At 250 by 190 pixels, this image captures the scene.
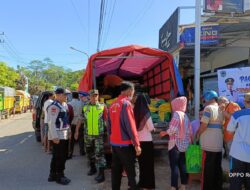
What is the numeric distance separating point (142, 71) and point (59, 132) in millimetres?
6443

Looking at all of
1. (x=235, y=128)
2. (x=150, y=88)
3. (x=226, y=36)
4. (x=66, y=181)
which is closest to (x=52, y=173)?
(x=66, y=181)

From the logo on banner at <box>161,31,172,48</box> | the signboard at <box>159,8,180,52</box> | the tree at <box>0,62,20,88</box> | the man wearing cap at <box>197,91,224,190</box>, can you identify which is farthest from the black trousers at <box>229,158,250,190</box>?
the tree at <box>0,62,20,88</box>

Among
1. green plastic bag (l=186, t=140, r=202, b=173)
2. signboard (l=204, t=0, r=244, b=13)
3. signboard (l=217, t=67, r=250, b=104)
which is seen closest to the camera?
green plastic bag (l=186, t=140, r=202, b=173)

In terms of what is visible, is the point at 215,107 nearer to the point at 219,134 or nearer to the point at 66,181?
the point at 219,134

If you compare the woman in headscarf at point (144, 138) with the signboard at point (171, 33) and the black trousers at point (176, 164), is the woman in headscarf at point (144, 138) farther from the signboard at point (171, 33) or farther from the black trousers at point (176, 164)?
the signboard at point (171, 33)

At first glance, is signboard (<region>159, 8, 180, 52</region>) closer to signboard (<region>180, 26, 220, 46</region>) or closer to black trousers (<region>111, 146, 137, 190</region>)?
signboard (<region>180, 26, 220, 46</region>)

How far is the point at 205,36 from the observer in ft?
32.7

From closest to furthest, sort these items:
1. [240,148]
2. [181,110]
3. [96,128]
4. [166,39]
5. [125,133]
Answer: [240,148] → [125,133] → [181,110] → [96,128] → [166,39]

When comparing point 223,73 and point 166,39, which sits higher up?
point 166,39

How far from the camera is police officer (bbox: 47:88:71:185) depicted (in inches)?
214

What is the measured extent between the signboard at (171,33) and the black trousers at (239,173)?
5.68 m

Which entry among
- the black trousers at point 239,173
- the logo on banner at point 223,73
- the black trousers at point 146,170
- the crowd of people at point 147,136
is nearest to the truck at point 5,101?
the crowd of people at point 147,136

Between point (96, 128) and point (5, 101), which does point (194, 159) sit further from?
point (5, 101)

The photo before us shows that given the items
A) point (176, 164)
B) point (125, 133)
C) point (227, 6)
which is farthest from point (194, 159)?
point (227, 6)
